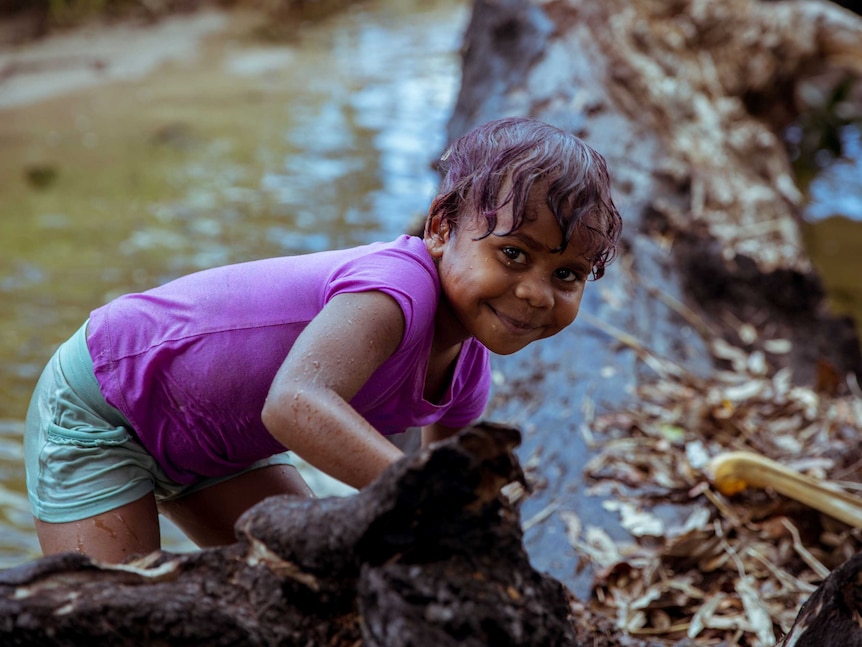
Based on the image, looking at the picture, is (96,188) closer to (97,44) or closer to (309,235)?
(309,235)

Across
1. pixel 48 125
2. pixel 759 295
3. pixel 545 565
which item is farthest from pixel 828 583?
pixel 48 125

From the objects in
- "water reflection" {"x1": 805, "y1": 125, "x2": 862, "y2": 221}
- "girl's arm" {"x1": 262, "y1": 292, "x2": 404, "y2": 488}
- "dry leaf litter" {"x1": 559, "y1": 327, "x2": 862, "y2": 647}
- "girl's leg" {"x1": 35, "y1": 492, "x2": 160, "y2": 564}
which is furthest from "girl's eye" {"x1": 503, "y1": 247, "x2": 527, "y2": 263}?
"water reflection" {"x1": 805, "y1": 125, "x2": 862, "y2": 221}

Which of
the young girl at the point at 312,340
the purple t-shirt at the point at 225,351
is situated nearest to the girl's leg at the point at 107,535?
the young girl at the point at 312,340

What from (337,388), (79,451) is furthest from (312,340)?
(79,451)

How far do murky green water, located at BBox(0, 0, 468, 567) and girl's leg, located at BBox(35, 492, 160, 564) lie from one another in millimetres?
1923

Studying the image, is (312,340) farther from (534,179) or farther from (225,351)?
(534,179)

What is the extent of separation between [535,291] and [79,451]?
105 centimetres

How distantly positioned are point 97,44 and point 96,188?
14.0ft

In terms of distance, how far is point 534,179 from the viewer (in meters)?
1.86

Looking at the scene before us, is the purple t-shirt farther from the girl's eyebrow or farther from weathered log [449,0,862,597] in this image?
A: weathered log [449,0,862,597]

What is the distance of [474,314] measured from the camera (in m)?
1.99

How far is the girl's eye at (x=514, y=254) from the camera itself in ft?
6.29

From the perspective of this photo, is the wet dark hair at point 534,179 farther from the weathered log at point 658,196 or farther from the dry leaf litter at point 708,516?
the weathered log at point 658,196

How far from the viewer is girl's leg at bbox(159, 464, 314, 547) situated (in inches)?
94.9
